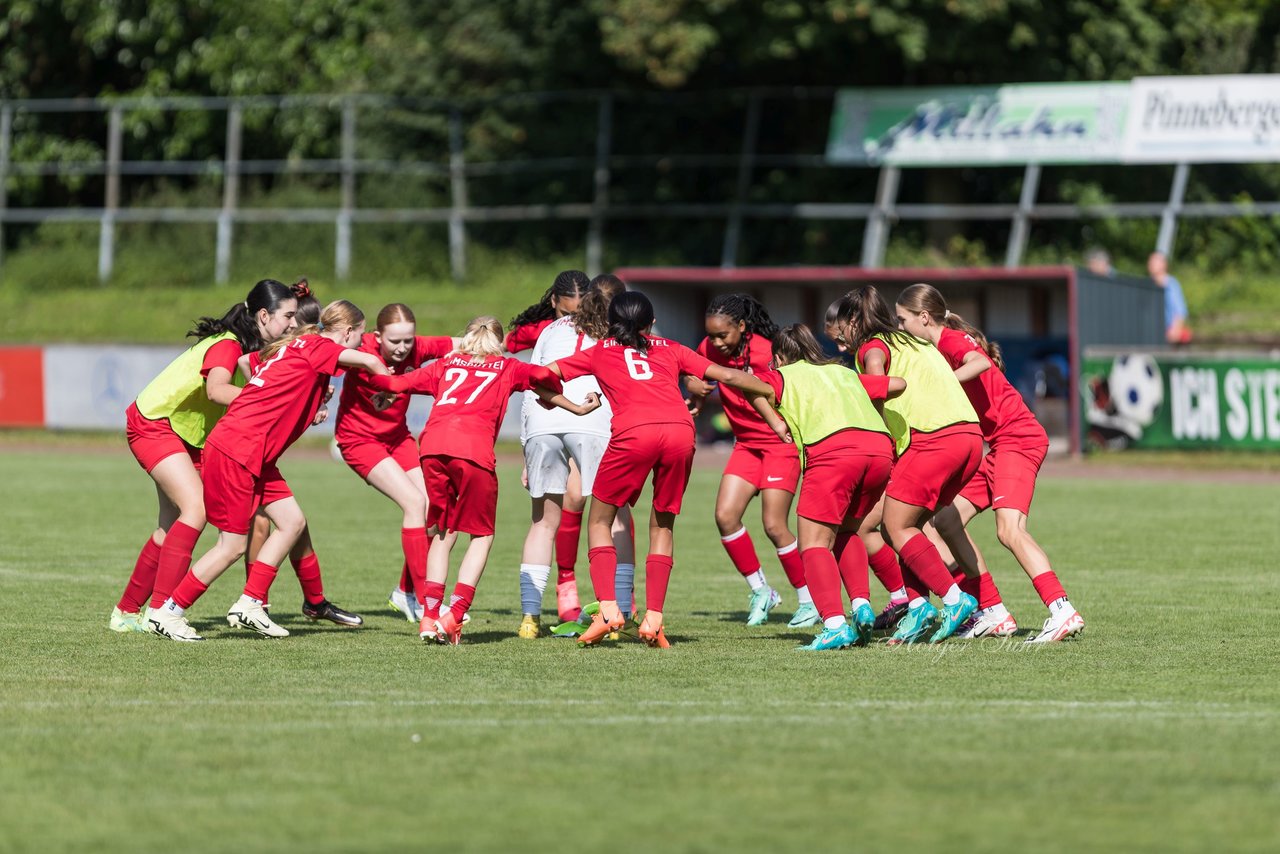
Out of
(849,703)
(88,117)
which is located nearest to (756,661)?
(849,703)

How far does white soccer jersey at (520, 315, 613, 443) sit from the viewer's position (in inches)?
388

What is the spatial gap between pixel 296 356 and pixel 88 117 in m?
30.0

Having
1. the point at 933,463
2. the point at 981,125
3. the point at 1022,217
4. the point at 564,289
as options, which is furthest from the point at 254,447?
the point at 1022,217

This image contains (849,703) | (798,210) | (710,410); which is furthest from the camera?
(798,210)

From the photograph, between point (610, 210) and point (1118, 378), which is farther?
point (610, 210)

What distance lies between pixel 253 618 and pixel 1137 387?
16.0 metres

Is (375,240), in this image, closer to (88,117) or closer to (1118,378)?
(88,117)

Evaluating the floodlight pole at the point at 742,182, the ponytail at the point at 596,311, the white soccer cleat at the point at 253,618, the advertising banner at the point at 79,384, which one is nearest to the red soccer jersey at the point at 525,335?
the ponytail at the point at 596,311

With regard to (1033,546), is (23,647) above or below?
below

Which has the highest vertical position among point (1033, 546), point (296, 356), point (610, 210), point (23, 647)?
point (610, 210)

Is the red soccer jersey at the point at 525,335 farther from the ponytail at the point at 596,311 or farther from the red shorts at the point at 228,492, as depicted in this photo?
the red shorts at the point at 228,492

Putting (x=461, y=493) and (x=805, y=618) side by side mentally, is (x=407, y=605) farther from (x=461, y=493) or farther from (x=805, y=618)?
(x=805, y=618)

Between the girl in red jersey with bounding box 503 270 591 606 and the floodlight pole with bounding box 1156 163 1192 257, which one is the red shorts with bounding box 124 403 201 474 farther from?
the floodlight pole with bounding box 1156 163 1192 257

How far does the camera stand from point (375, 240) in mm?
33531
